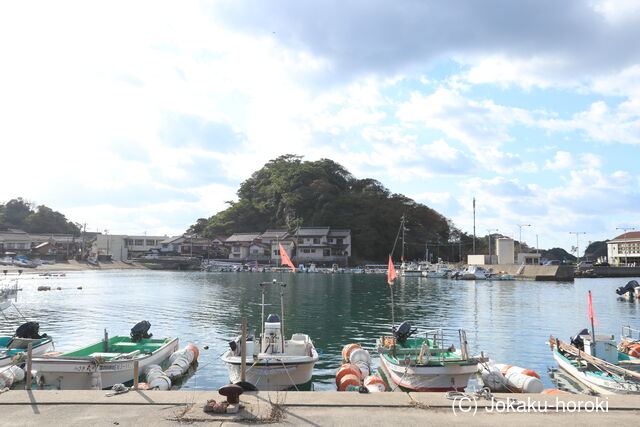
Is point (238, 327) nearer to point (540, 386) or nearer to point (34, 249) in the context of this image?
point (540, 386)

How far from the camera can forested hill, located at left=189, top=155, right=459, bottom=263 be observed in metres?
132

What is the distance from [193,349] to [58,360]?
7.70 m

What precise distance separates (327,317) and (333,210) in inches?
3754

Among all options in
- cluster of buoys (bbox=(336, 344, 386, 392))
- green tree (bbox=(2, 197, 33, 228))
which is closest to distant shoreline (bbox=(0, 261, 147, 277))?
green tree (bbox=(2, 197, 33, 228))

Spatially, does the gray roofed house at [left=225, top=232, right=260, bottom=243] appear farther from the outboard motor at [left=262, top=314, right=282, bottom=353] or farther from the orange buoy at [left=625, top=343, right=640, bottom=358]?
the outboard motor at [left=262, top=314, right=282, bottom=353]

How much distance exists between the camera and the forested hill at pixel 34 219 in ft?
506

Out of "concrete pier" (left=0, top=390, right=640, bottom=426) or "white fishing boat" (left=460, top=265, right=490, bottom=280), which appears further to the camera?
"white fishing boat" (left=460, top=265, right=490, bottom=280)

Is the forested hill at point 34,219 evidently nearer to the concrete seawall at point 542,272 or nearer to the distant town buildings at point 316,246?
the distant town buildings at point 316,246

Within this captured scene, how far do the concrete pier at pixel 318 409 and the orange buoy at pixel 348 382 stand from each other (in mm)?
4546

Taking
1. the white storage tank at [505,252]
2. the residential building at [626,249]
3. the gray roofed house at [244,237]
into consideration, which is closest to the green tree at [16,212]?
the gray roofed house at [244,237]

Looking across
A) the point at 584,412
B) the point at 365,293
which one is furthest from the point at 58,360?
the point at 365,293

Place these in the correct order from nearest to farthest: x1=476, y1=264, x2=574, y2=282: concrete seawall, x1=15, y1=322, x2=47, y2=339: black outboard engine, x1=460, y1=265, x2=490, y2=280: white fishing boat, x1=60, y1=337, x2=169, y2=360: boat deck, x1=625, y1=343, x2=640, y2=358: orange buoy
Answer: x1=60, y1=337, x2=169, y2=360: boat deck, x1=625, y1=343, x2=640, y2=358: orange buoy, x1=15, y1=322, x2=47, y2=339: black outboard engine, x1=476, y1=264, x2=574, y2=282: concrete seawall, x1=460, y1=265, x2=490, y2=280: white fishing boat

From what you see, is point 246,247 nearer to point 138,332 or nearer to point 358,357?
point 138,332

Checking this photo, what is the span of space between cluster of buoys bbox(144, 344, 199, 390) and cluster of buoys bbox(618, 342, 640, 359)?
1950 cm
